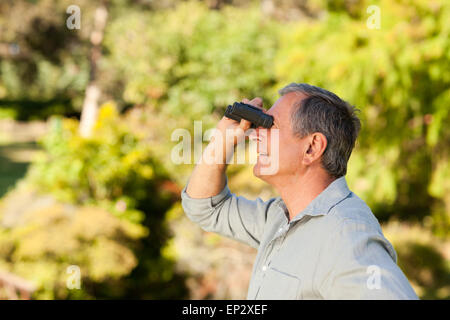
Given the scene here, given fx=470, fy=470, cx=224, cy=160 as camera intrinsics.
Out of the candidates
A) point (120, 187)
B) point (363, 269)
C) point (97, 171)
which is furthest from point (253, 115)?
point (120, 187)

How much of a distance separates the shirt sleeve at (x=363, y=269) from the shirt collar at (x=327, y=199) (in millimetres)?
126

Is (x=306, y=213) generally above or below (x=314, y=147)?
below

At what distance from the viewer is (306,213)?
1265mm

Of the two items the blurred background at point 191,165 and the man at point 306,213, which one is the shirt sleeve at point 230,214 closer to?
the man at point 306,213

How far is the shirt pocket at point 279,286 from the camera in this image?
3.76 feet

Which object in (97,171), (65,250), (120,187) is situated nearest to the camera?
(65,250)

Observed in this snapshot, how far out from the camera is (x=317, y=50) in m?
7.25

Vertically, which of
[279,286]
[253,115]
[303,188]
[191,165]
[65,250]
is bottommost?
[65,250]

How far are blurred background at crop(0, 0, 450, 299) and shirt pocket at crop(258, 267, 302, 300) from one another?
3.46 metres

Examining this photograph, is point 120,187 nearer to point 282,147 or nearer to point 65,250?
point 65,250

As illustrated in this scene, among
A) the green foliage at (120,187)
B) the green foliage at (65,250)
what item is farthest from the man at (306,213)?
the green foliage at (120,187)

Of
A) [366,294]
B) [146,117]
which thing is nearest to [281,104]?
[366,294]

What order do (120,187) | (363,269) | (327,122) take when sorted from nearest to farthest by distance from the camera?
1. (363,269)
2. (327,122)
3. (120,187)

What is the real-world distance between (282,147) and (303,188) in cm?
14
